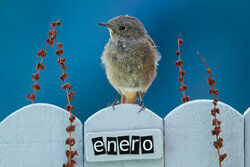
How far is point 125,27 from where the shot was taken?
1524mm

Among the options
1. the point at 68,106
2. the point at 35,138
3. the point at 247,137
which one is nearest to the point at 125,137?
the point at 68,106

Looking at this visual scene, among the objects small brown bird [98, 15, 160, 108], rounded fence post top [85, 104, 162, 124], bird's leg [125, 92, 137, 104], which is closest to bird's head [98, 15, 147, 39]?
small brown bird [98, 15, 160, 108]

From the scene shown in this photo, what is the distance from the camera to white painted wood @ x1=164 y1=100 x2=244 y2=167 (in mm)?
1250

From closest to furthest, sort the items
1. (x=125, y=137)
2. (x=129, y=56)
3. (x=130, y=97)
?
1. (x=125, y=137)
2. (x=129, y=56)
3. (x=130, y=97)

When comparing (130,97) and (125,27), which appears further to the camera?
(130,97)

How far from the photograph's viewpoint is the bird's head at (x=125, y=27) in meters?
1.51

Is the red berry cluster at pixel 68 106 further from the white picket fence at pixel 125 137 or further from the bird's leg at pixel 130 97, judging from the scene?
the bird's leg at pixel 130 97

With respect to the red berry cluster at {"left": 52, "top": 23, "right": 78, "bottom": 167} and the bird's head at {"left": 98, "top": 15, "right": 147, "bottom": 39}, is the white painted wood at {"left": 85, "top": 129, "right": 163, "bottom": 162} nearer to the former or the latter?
the red berry cluster at {"left": 52, "top": 23, "right": 78, "bottom": 167}

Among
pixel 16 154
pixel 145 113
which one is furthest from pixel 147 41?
pixel 16 154

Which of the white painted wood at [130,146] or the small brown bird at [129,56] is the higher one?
the small brown bird at [129,56]

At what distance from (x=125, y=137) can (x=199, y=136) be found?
1.04ft

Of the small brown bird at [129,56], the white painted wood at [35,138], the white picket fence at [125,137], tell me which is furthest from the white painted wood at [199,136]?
the white painted wood at [35,138]

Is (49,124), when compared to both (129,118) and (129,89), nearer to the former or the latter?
(129,118)

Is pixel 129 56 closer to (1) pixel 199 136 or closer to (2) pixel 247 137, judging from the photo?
(1) pixel 199 136
